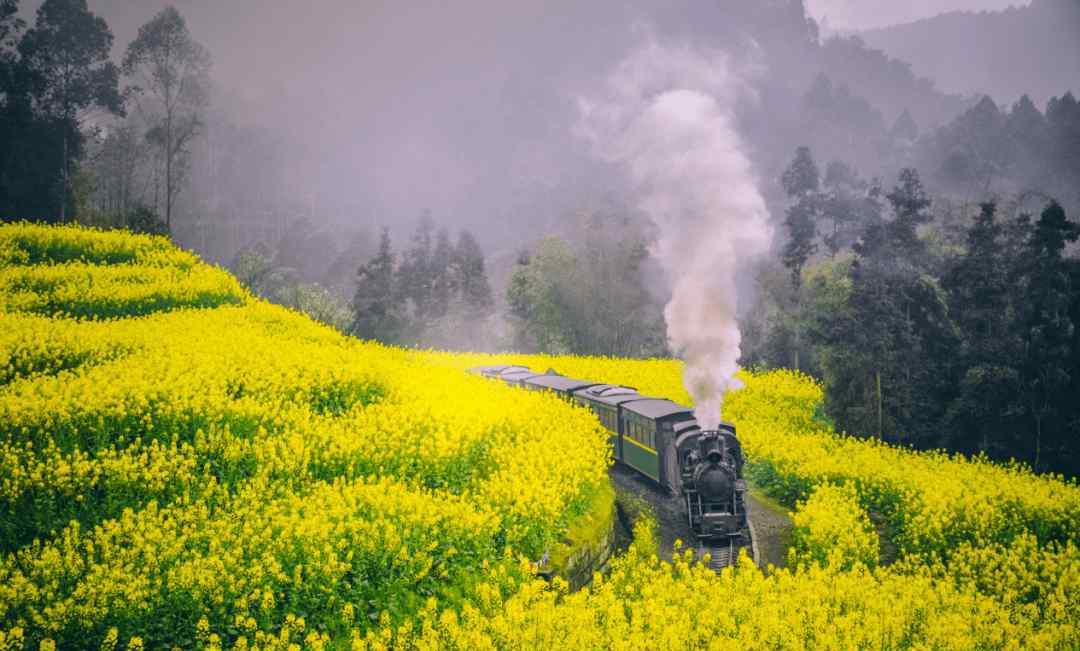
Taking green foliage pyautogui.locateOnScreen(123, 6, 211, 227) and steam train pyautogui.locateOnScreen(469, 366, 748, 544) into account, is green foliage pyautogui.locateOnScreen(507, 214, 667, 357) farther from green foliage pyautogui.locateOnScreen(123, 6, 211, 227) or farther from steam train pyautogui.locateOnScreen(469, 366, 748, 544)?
steam train pyautogui.locateOnScreen(469, 366, 748, 544)

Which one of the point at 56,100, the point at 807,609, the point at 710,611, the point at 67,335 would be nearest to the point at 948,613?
the point at 807,609

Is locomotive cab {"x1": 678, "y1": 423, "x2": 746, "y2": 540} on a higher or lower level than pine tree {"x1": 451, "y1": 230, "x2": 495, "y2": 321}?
lower

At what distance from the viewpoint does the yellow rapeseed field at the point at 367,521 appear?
26.6 ft

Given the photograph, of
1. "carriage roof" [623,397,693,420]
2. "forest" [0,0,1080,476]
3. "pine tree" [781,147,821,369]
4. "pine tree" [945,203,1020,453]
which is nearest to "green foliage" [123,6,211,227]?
"forest" [0,0,1080,476]

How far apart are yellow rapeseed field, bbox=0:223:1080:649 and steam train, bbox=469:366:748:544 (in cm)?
179

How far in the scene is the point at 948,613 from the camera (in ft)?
32.3

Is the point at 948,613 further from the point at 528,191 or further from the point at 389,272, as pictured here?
the point at 528,191

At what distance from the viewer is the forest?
82.5 feet

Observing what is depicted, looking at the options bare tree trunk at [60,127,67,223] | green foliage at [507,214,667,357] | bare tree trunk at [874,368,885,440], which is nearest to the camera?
bare tree trunk at [874,368,885,440]

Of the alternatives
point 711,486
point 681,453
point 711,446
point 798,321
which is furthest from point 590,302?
point 711,486

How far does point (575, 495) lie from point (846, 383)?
19346mm

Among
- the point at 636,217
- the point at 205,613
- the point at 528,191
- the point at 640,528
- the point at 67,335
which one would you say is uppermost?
the point at 528,191

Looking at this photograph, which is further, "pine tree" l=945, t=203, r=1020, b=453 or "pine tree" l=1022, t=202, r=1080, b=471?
"pine tree" l=945, t=203, r=1020, b=453

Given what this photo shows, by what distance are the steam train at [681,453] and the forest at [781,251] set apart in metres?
A: 12.1
